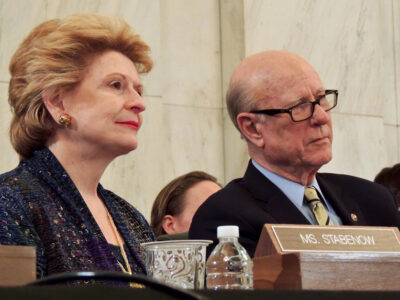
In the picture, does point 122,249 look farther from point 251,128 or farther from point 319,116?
point 319,116

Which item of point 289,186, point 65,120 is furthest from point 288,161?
point 65,120

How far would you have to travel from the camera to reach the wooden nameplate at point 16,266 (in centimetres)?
142

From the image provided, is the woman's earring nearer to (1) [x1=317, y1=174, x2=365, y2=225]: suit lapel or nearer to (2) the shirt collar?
(2) the shirt collar

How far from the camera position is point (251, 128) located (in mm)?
2834

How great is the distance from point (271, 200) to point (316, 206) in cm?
15

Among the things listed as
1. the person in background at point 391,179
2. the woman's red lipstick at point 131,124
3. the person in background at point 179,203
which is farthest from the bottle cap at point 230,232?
the person in background at point 391,179

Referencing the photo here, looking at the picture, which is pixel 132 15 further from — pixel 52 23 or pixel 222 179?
pixel 52 23

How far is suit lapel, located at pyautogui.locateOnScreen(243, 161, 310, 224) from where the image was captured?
2.56 m

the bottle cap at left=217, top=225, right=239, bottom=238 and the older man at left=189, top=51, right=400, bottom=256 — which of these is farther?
the older man at left=189, top=51, right=400, bottom=256

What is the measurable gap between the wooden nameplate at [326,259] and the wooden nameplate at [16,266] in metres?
0.56

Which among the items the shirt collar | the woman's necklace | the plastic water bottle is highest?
the shirt collar

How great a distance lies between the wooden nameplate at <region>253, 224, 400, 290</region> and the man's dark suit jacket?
549mm

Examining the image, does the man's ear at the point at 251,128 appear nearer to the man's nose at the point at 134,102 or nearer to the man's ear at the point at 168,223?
the man's nose at the point at 134,102

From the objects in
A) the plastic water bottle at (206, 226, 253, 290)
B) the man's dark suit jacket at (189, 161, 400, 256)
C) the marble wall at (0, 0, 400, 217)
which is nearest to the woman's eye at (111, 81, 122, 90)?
the man's dark suit jacket at (189, 161, 400, 256)
